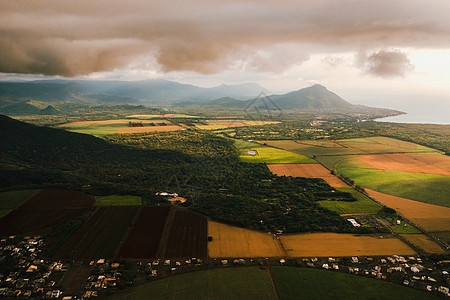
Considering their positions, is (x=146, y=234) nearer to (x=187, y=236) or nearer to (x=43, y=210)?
(x=187, y=236)

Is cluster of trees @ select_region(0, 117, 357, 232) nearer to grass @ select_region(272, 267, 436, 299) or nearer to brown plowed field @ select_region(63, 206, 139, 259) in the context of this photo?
brown plowed field @ select_region(63, 206, 139, 259)

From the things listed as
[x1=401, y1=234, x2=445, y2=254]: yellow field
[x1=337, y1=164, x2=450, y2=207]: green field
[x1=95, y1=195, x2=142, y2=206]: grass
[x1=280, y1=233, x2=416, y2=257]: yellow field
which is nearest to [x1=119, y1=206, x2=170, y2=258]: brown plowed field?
[x1=95, y1=195, x2=142, y2=206]: grass

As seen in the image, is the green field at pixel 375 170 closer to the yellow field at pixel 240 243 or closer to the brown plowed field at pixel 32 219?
the yellow field at pixel 240 243

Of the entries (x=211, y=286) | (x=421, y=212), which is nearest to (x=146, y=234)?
(x=211, y=286)

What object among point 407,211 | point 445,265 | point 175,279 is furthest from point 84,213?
point 407,211

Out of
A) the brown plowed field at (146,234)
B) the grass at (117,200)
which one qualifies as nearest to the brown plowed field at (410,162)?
the brown plowed field at (146,234)

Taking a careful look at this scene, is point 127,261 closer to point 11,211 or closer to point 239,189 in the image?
point 11,211

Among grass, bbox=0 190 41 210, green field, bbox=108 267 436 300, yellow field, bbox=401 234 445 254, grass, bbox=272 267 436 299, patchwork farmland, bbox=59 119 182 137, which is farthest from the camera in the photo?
patchwork farmland, bbox=59 119 182 137
